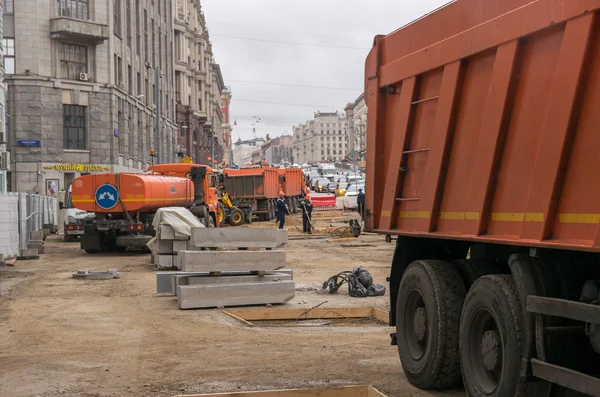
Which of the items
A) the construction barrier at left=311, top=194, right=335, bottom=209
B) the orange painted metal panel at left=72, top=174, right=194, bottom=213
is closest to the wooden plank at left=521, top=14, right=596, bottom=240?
the orange painted metal panel at left=72, top=174, right=194, bottom=213

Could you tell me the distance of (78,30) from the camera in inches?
1864

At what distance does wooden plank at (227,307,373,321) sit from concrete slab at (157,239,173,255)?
6022 millimetres

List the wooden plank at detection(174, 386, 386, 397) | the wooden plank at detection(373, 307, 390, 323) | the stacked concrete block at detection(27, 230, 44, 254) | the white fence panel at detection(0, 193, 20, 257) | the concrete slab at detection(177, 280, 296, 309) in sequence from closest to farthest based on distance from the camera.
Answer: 1. the wooden plank at detection(174, 386, 386, 397)
2. the wooden plank at detection(373, 307, 390, 323)
3. the concrete slab at detection(177, 280, 296, 309)
4. the white fence panel at detection(0, 193, 20, 257)
5. the stacked concrete block at detection(27, 230, 44, 254)

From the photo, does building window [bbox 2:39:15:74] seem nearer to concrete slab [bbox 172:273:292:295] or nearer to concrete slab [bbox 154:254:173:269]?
concrete slab [bbox 154:254:173:269]

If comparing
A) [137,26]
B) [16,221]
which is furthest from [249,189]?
[137,26]

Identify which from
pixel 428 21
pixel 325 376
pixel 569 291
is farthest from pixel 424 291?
pixel 428 21

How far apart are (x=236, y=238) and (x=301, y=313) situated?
6.67 ft

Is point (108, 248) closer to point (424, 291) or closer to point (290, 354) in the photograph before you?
point (290, 354)

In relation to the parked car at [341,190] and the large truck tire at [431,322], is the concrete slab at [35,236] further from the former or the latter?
the parked car at [341,190]

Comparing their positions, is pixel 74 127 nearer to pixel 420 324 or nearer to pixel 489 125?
pixel 420 324

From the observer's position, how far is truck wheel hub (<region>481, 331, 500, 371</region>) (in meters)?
6.06

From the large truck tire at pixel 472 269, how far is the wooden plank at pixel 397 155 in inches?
39.0

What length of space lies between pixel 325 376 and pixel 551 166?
3671 millimetres

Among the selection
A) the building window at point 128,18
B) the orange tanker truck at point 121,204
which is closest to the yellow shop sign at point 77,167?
the building window at point 128,18
